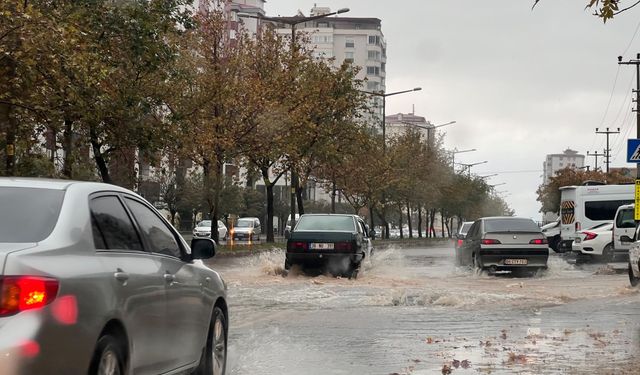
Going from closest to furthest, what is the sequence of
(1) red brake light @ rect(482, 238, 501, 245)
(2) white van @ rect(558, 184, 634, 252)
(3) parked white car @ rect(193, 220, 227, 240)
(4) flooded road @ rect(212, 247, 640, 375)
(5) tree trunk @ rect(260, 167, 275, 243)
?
(4) flooded road @ rect(212, 247, 640, 375) → (1) red brake light @ rect(482, 238, 501, 245) → (2) white van @ rect(558, 184, 634, 252) → (5) tree trunk @ rect(260, 167, 275, 243) → (3) parked white car @ rect(193, 220, 227, 240)

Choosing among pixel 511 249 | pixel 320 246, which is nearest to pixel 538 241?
pixel 511 249

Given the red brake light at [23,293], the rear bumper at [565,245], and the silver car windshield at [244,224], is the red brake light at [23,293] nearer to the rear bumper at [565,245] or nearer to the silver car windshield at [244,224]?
the rear bumper at [565,245]

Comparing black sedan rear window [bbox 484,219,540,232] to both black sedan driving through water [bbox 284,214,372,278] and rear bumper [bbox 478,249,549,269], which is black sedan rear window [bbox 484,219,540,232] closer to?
rear bumper [bbox 478,249,549,269]

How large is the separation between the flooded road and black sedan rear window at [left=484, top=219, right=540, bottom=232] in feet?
9.13

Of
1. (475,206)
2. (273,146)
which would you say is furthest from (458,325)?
(475,206)

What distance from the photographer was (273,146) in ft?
147

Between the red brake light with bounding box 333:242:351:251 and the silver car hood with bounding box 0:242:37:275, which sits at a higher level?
the silver car hood with bounding box 0:242:37:275

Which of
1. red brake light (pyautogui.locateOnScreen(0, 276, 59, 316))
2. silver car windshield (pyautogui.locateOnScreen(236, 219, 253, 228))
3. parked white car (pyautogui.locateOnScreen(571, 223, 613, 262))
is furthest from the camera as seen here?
silver car windshield (pyautogui.locateOnScreen(236, 219, 253, 228))

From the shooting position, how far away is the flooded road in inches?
390

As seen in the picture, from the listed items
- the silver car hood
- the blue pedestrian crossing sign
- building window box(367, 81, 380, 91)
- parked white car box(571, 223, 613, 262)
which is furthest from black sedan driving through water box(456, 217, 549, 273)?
building window box(367, 81, 380, 91)

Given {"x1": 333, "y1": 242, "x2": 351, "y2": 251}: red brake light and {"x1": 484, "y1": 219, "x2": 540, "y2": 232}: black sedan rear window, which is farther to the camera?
{"x1": 484, "y1": 219, "x2": 540, "y2": 232}: black sedan rear window

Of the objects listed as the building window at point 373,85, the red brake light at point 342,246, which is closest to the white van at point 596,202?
the red brake light at point 342,246

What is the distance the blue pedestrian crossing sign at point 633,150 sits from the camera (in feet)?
85.1

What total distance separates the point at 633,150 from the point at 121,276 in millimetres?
21904
